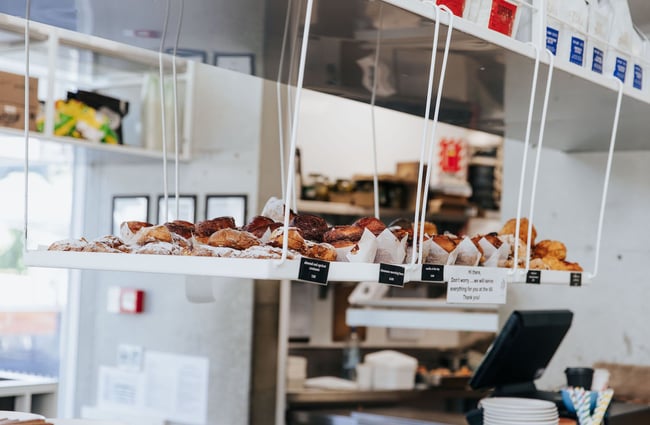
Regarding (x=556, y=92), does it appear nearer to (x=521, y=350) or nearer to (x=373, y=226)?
(x=521, y=350)

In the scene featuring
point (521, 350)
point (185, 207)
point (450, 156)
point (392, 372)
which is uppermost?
point (450, 156)

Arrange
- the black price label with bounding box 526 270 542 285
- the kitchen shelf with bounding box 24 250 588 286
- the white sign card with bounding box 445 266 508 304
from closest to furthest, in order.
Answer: the kitchen shelf with bounding box 24 250 588 286, the white sign card with bounding box 445 266 508 304, the black price label with bounding box 526 270 542 285

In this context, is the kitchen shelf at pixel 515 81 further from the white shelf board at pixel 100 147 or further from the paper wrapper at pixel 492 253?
the white shelf board at pixel 100 147

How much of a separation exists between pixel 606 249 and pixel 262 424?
1.99 meters

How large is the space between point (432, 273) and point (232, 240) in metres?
0.39

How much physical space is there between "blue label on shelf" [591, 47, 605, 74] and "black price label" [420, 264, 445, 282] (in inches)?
33.4

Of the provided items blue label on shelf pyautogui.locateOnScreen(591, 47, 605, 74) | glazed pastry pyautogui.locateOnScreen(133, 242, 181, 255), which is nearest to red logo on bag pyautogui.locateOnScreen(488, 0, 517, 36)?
blue label on shelf pyautogui.locateOnScreen(591, 47, 605, 74)

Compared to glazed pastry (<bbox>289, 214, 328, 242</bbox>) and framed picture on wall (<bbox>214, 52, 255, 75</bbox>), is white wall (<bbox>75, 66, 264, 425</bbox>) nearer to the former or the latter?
framed picture on wall (<bbox>214, 52, 255, 75</bbox>)

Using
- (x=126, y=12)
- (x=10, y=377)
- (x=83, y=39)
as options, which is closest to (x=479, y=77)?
(x=126, y=12)

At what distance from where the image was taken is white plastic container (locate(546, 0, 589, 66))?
2029 millimetres

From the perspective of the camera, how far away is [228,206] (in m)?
4.55

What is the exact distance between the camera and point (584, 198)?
3436 mm

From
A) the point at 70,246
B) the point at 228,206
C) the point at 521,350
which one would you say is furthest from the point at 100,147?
the point at 70,246

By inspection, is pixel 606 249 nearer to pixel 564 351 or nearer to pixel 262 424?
pixel 564 351
